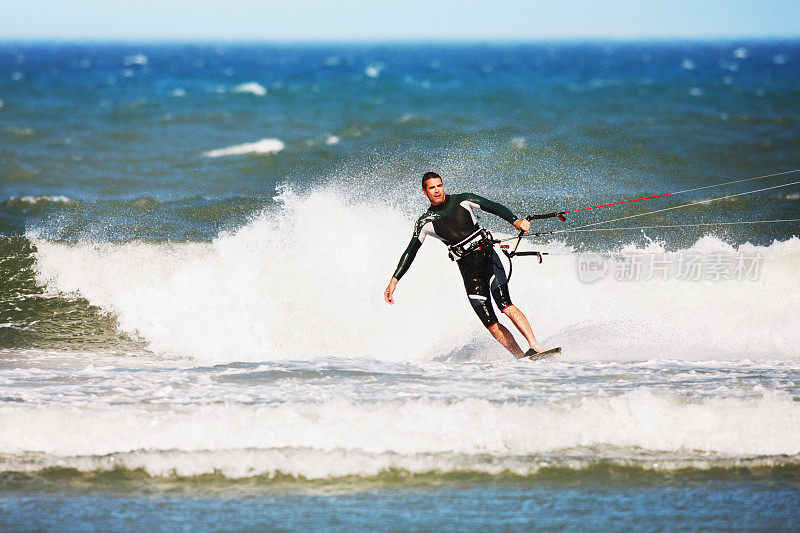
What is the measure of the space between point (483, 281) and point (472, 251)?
271 millimetres

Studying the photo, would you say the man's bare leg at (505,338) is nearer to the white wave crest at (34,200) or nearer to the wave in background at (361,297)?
the wave in background at (361,297)

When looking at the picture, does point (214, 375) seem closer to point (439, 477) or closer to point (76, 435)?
point (76, 435)

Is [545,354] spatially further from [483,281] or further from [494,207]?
[494,207]

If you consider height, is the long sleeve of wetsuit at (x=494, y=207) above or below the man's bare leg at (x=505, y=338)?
above

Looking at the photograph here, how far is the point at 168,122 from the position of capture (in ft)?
104

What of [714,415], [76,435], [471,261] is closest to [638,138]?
[471,261]

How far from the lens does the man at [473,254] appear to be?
7.46m

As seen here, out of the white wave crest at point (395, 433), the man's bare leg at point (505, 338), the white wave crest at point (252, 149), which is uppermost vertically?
the white wave crest at point (252, 149)

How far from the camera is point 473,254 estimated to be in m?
7.55

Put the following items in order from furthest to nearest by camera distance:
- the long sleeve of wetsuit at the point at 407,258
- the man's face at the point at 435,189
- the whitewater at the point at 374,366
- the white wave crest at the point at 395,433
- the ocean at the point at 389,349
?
the long sleeve of wetsuit at the point at 407,258 < the man's face at the point at 435,189 < the whitewater at the point at 374,366 < the white wave crest at the point at 395,433 < the ocean at the point at 389,349

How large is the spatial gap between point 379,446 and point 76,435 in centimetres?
199

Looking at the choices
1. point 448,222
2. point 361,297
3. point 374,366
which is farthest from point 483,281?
point 361,297

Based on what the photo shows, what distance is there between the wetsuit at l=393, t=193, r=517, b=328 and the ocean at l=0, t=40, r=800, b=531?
0.59 metres

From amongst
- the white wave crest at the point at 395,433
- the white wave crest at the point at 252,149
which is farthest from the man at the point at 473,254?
the white wave crest at the point at 252,149
